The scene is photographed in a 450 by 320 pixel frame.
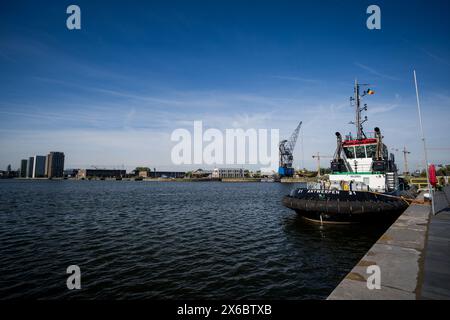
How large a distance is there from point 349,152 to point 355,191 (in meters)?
6.27

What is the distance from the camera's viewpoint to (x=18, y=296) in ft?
26.5

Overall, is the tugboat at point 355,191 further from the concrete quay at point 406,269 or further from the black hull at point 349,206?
the concrete quay at point 406,269

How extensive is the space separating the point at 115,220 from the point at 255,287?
1719cm

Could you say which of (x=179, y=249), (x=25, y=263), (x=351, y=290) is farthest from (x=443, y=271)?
(x=25, y=263)

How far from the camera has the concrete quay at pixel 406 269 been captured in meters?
4.49

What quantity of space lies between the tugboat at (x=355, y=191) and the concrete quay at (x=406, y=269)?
7821mm

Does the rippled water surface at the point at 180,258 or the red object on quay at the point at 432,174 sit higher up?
the red object on quay at the point at 432,174

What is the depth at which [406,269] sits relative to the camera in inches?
222

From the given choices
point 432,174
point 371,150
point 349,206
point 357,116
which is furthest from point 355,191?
point 357,116

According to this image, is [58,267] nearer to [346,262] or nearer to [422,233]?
[346,262]

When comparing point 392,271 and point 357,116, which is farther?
point 357,116

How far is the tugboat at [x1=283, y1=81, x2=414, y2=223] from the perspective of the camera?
17.1 meters

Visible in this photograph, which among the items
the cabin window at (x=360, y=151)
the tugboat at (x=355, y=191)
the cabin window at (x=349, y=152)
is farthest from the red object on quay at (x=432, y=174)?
the cabin window at (x=349, y=152)

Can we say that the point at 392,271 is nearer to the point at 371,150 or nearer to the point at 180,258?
the point at 180,258
